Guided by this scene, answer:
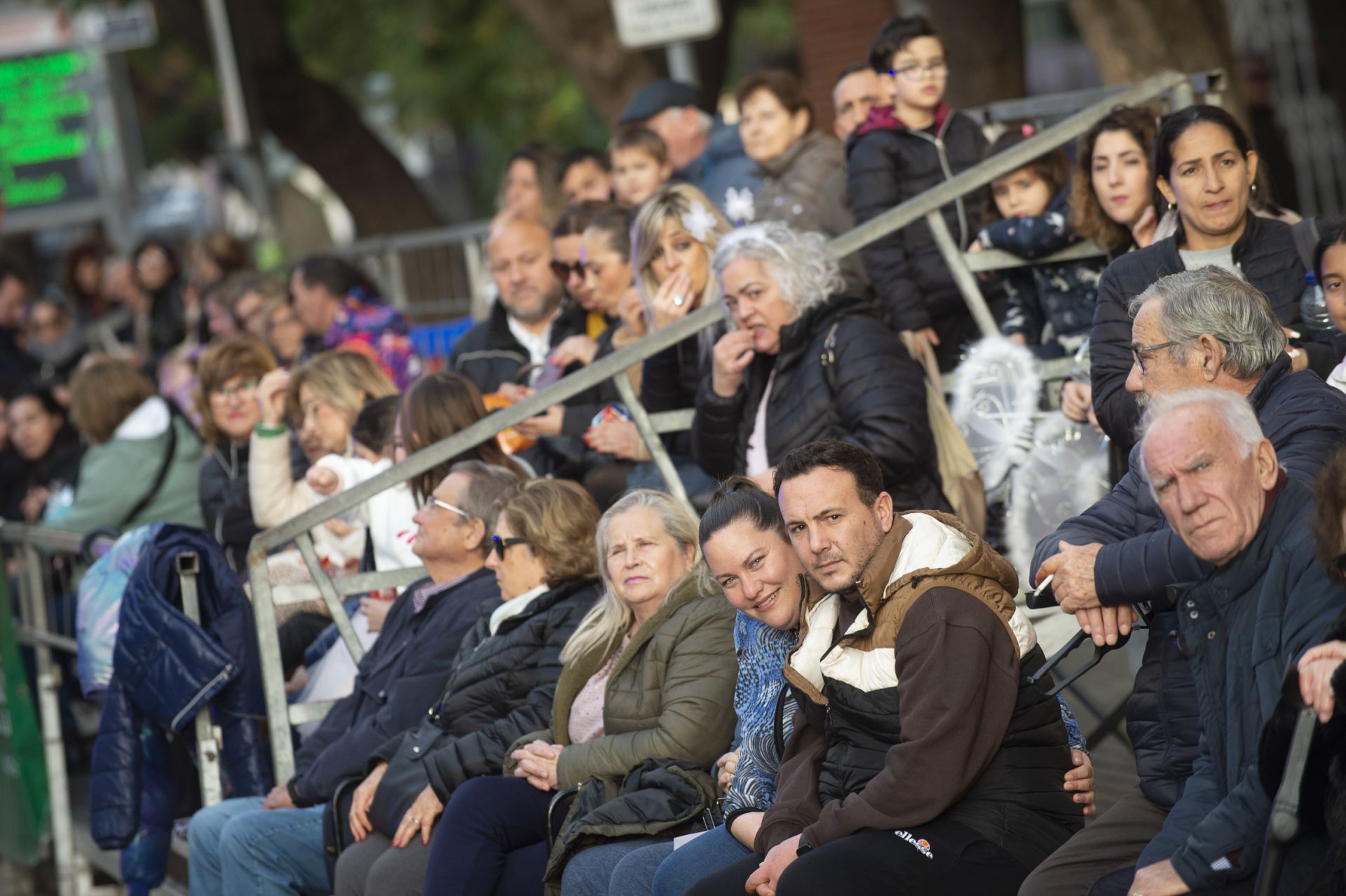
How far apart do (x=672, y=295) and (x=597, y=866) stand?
243cm

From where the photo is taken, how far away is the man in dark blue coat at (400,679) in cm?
640

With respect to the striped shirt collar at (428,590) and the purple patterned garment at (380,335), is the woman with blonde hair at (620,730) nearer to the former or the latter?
the striped shirt collar at (428,590)

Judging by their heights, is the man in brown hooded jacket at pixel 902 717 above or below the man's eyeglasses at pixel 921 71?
below

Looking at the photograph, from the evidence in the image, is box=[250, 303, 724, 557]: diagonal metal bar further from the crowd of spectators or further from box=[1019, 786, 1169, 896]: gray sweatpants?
box=[1019, 786, 1169, 896]: gray sweatpants

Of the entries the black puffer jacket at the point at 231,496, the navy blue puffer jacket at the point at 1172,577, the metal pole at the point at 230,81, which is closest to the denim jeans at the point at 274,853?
the black puffer jacket at the point at 231,496

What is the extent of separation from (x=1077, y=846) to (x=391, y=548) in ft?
11.9

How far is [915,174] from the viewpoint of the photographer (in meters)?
6.98

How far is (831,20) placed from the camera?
43.7 feet

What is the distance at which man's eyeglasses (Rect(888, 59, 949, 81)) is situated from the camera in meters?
6.95

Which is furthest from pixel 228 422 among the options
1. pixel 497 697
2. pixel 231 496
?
pixel 497 697

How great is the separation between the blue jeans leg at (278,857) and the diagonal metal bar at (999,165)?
267 cm

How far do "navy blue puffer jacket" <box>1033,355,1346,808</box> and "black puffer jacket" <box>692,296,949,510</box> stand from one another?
143cm

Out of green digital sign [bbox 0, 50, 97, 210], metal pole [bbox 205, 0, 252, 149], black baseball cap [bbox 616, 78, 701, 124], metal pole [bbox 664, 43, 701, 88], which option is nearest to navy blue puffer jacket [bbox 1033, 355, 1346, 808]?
black baseball cap [bbox 616, 78, 701, 124]

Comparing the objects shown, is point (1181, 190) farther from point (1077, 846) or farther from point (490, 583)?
point (490, 583)
